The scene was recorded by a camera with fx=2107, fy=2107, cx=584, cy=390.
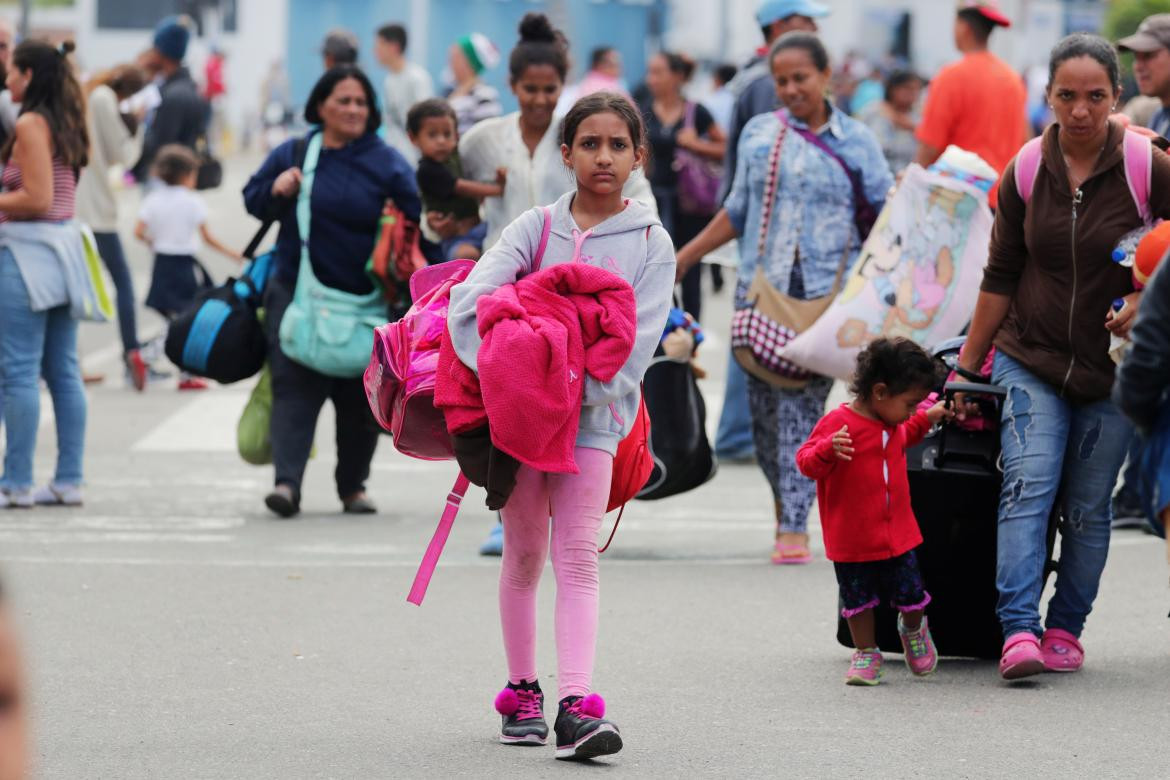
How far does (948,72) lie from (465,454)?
5.58 meters

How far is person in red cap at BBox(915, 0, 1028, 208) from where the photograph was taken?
33.1ft

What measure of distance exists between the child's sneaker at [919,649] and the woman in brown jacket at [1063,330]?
0.25 m

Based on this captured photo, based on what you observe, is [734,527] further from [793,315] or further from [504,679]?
[504,679]

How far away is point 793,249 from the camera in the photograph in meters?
8.00

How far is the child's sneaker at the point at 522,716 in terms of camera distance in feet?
17.9

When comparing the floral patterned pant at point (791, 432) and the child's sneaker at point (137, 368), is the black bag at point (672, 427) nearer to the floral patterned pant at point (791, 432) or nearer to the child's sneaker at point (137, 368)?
the floral patterned pant at point (791, 432)

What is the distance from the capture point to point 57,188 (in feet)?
29.8

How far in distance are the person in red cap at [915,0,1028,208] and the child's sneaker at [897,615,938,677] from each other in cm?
428

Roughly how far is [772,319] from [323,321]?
79.3 inches

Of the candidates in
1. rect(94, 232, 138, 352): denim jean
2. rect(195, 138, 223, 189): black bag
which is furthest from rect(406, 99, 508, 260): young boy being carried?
rect(195, 138, 223, 189): black bag

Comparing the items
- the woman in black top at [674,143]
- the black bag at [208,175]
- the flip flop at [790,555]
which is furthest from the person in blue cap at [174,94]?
the flip flop at [790,555]

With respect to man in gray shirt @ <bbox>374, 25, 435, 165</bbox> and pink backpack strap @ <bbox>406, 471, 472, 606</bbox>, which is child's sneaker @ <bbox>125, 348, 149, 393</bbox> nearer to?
man in gray shirt @ <bbox>374, 25, 435, 165</bbox>

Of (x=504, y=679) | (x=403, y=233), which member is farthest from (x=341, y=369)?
(x=504, y=679)

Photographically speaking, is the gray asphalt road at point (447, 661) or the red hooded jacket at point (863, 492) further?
the red hooded jacket at point (863, 492)
